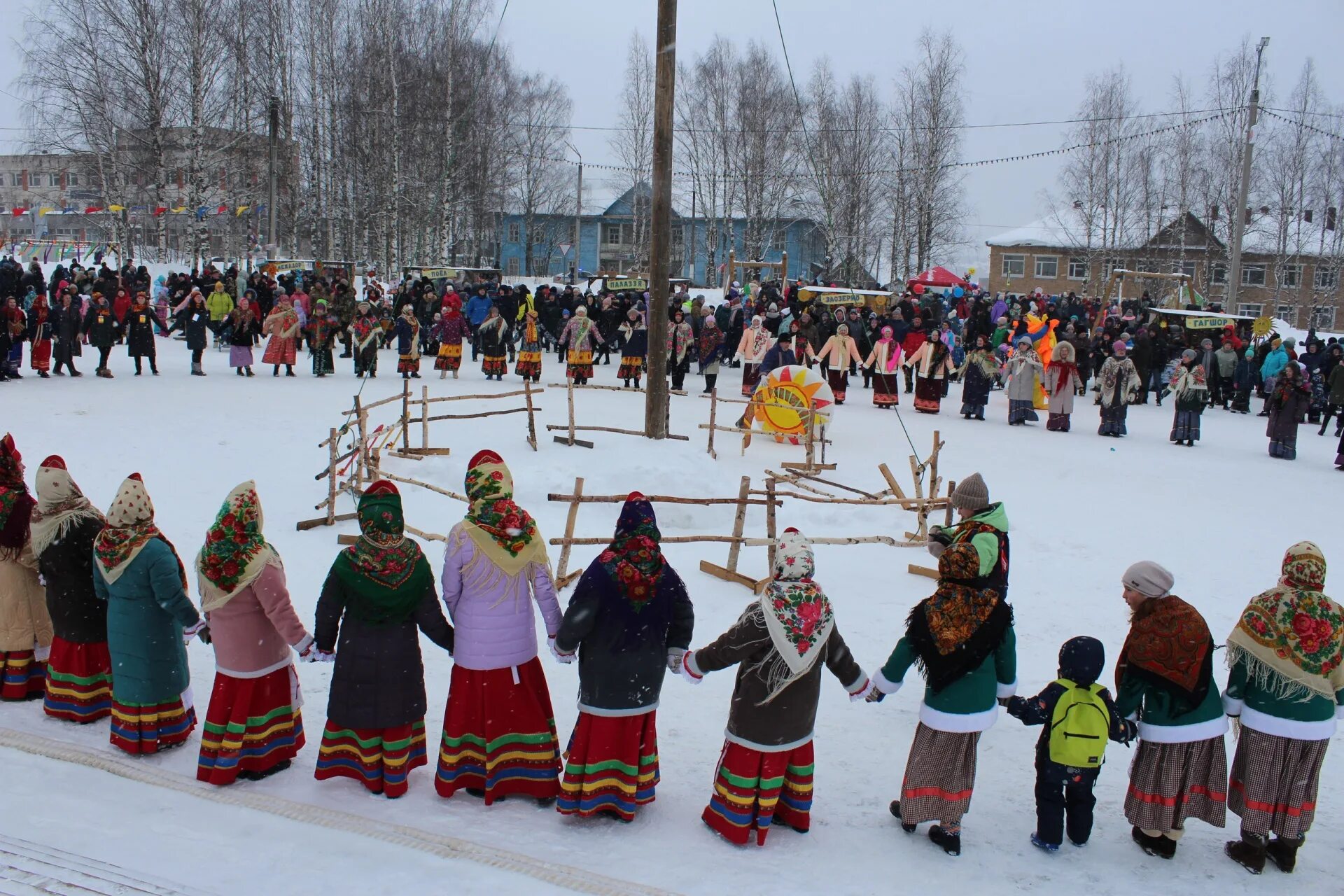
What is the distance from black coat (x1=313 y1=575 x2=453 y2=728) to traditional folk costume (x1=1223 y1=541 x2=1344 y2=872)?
3192mm

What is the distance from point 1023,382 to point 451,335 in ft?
27.6

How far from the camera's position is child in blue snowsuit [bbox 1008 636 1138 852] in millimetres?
4059

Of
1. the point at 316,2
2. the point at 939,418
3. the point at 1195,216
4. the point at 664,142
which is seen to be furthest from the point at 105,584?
the point at 1195,216

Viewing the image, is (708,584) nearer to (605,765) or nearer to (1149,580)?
(605,765)

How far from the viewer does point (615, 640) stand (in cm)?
406

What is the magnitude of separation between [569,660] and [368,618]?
79 cm

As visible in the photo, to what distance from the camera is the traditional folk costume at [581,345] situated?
16.0 meters

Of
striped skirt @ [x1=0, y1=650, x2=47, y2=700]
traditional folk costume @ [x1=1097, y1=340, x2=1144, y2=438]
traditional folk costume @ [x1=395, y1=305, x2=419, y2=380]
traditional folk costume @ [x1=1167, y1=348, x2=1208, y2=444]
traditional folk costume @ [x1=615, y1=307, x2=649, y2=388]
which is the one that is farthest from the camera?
traditional folk costume @ [x1=615, y1=307, x2=649, y2=388]

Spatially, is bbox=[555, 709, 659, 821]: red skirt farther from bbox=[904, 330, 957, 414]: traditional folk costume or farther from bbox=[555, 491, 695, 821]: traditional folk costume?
bbox=[904, 330, 957, 414]: traditional folk costume

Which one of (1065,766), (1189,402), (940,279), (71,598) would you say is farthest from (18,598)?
(940,279)

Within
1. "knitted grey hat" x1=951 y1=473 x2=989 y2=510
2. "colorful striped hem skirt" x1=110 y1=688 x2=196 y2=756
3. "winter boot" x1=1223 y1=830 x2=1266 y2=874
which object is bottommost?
"winter boot" x1=1223 y1=830 x2=1266 y2=874

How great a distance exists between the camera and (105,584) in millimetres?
4531

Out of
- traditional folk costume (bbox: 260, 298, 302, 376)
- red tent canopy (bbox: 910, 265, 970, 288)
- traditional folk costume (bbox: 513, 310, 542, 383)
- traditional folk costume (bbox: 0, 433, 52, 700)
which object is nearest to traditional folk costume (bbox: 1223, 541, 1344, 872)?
traditional folk costume (bbox: 0, 433, 52, 700)

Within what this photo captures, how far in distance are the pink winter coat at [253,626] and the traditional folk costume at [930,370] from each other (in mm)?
12337
